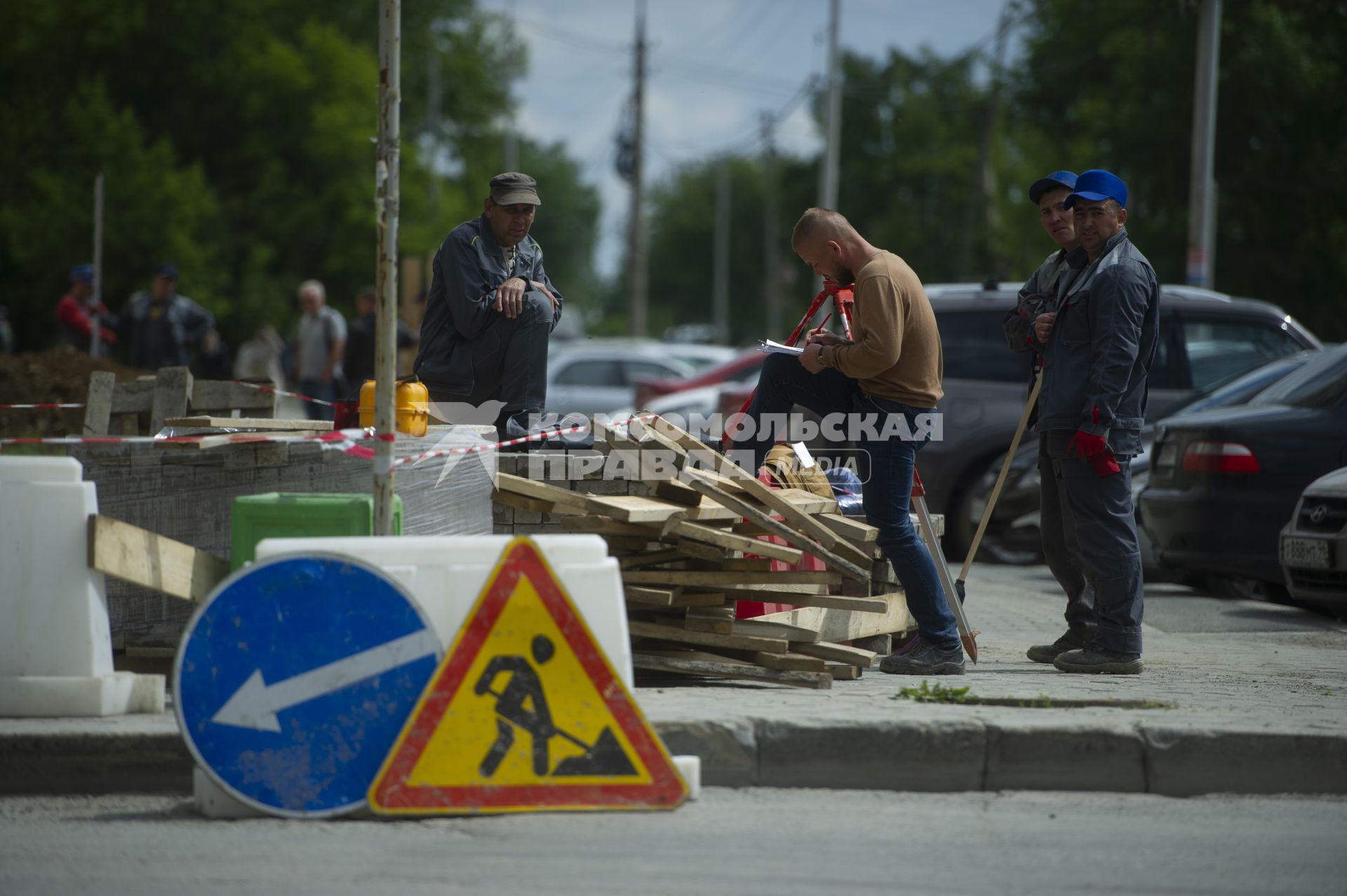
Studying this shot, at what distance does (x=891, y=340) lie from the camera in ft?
19.4

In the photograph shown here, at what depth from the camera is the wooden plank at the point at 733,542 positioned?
5750 mm

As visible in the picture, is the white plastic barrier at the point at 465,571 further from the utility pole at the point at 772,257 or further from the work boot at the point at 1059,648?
the utility pole at the point at 772,257

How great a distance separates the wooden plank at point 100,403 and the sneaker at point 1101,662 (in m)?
4.70

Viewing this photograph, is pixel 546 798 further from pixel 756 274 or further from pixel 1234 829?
pixel 756 274

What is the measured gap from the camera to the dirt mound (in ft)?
48.0

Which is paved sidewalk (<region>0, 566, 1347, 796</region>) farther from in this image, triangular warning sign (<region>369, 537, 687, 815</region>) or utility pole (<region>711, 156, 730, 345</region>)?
utility pole (<region>711, 156, 730, 345</region>)

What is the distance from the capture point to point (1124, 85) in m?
27.7

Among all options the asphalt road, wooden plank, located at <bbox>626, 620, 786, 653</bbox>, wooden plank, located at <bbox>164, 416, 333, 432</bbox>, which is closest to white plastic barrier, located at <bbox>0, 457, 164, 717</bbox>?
the asphalt road

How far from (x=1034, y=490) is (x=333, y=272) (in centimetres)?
3271

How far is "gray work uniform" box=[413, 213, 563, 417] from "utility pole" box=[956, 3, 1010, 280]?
1086 inches

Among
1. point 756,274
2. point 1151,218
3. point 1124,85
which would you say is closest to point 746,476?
point 1151,218

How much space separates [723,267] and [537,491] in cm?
8328

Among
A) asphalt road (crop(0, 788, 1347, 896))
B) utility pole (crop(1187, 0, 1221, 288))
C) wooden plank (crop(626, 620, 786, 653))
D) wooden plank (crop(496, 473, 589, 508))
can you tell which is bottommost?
asphalt road (crop(0, 788, 1347, 896))

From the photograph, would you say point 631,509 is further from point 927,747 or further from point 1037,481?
point 1037,481
